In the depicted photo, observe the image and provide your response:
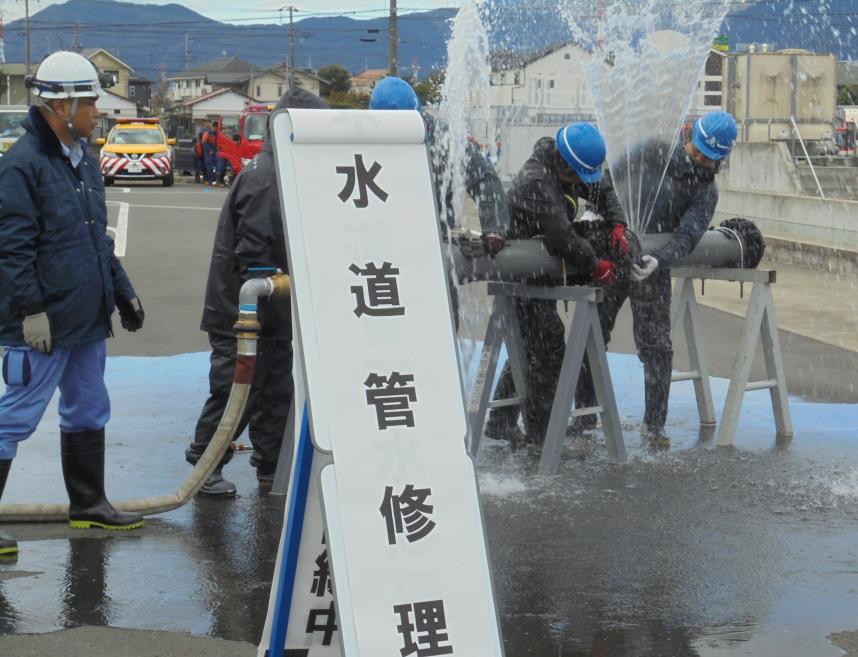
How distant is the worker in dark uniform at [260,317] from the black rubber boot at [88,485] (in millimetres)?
657

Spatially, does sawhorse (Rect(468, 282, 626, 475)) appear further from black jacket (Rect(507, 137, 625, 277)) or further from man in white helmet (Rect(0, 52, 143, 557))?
man in white helmet (Rect(0, 52, 143, 557))

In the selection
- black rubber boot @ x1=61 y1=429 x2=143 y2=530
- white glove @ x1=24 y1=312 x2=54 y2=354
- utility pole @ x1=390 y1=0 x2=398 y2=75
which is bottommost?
black rubber boot @ x1=61 y1=429 x2=143 y2=530

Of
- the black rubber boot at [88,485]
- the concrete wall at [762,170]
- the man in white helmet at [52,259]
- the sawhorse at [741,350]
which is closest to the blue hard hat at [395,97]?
the man in white helmet at [52,259]

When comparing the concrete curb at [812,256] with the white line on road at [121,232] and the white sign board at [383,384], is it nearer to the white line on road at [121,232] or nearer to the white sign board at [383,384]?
the white line on road at [121,232]

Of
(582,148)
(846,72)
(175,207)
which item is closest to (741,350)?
(582,148)

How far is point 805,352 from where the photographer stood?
35.5 feet

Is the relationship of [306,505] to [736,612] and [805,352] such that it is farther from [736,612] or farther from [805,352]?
[805,352]

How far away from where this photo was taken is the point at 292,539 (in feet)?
12.2

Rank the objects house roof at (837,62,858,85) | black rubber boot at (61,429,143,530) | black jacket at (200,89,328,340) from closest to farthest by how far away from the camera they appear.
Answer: black rubber boot at (61,429,143,530) → black jacket at (200,89,328,340) → house roof at (837,62,858,85)

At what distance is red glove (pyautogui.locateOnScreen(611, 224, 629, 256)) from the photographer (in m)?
7.03

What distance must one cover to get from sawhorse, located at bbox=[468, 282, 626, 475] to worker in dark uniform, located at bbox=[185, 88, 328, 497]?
3.52ft

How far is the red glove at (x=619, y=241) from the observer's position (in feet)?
23.1

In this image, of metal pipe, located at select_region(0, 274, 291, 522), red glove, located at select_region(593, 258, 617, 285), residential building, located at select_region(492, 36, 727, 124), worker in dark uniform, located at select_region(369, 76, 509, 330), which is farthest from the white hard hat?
residential building, located at select_region(492, 36, 727, 124)

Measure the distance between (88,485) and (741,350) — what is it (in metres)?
3.87
